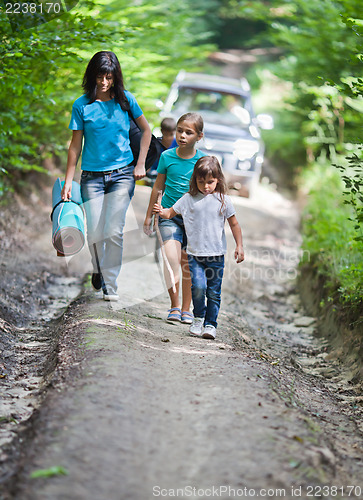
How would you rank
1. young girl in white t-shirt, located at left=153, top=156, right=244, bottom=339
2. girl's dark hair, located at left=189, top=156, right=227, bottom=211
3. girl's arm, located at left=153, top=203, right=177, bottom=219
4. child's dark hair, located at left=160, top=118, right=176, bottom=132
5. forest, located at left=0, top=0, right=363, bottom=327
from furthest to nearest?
1. child's dark hair, located at left=160, top=118, right=176, bottom=132
2. forest, located at left=0, top=0, right=363, bottom=327
3. girl's arm, located at left=153, top=203, right=177, bottom=219
4. young girl in white t-shirt, located at left=153, top=156, right=244, bottom=339
5. girl's dark hair, located at left=189, top=156, right=227, bottom=211

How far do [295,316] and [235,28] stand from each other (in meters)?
27.7

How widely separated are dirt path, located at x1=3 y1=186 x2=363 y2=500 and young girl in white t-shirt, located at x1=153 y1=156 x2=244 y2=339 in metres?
0.55

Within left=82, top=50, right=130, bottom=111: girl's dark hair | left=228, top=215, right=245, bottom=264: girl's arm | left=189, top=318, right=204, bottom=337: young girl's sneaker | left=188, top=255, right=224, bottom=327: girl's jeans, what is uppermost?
left=82, top=50, right=130, bottom=111: girl's dark hair

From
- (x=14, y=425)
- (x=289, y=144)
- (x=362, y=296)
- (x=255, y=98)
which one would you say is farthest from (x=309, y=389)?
(x=255, y=98)

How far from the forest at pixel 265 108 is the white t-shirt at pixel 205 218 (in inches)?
46.3

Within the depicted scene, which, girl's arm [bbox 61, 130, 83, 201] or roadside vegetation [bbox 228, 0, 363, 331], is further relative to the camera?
roadside vegetation [bbox 228, 0, 363, 331]

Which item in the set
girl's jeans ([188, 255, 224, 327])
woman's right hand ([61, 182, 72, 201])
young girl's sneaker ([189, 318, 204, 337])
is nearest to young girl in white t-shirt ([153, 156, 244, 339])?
girl's jeans ([188, 255, 224, 327])

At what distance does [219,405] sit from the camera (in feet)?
11.8

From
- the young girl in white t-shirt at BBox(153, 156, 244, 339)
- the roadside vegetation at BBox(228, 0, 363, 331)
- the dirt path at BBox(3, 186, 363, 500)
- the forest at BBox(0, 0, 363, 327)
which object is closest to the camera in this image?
the dirt path at BBox(3, 186, 363, 500)

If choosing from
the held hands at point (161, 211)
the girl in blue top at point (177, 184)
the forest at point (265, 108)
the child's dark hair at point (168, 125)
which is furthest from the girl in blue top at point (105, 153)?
the child's dark hair at point (168, 125)

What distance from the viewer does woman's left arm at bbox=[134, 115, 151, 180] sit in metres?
5.49

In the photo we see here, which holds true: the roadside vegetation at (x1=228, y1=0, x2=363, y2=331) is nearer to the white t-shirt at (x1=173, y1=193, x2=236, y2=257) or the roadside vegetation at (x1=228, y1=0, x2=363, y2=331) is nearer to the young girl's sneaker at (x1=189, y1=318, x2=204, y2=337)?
the white t-shirt at (x1=173, y1=193, x2=236, y2=257)

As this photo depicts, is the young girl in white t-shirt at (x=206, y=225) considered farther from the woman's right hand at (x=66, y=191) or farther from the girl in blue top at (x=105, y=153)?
the woman's right hand at (x=66, y=191)

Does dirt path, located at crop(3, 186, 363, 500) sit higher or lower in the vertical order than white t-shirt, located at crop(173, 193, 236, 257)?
lower
